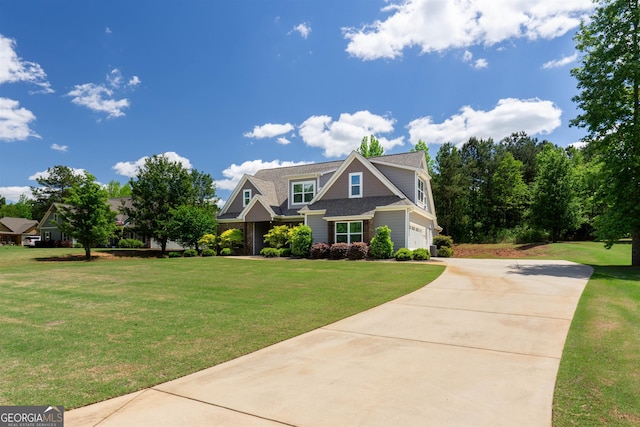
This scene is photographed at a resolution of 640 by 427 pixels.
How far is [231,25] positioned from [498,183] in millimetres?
40160

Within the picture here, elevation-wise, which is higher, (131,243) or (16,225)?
(16,225)

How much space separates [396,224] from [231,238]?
13.5m

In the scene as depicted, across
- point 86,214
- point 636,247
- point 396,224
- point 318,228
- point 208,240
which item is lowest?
point 636,247

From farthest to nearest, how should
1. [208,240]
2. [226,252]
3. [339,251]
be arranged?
[208,240] < [226,252] < [339,251]

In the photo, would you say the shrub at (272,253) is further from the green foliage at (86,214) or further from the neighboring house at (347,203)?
the green foliage at (86,214)

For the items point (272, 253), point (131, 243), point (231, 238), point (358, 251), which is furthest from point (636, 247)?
point (131, 243)

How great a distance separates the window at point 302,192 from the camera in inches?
1114

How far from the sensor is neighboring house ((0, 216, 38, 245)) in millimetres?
60375

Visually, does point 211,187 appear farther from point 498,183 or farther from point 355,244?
point 498,183

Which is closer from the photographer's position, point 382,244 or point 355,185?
point 382,244

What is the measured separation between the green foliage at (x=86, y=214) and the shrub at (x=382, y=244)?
A: 20.3 m

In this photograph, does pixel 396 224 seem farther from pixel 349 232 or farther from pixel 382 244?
pixel 349 232

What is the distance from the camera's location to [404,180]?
24.6 meters

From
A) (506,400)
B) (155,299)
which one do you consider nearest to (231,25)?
(155,299)
